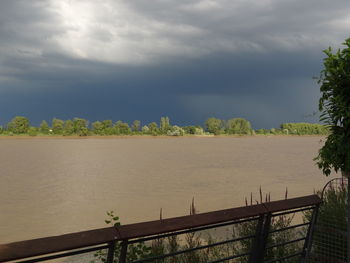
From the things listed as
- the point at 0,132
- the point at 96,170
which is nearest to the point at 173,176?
the point at 96,170

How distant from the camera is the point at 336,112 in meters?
3.91

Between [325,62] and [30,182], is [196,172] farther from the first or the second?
[325,62]

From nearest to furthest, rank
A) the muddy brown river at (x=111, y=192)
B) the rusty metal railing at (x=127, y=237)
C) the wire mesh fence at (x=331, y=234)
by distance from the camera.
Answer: the rusty metal railing at (x=127, y=237)
the wire mesh fence at (x=331, y=234)
the muddy brown river at (x=111, y=192)

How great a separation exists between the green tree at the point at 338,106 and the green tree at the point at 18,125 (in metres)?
115

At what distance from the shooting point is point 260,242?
126 inches

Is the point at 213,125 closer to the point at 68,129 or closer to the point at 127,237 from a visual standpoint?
the point at 68,129

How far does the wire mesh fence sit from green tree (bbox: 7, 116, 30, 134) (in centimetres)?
11280

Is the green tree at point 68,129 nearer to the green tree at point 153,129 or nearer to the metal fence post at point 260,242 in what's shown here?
the green tree at point 153,129

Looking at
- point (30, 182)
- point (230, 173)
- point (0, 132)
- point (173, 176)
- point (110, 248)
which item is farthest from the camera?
point (0, 132)

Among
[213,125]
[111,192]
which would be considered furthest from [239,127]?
[111,192]

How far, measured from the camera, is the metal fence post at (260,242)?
3.19 metres

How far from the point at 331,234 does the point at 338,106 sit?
6.59 feet

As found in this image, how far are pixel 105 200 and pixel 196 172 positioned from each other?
13.9m

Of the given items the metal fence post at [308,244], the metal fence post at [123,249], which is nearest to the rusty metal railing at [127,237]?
the metal fence post at [123,249]
